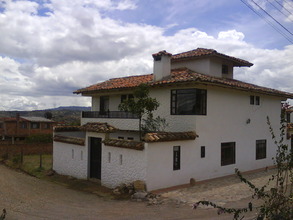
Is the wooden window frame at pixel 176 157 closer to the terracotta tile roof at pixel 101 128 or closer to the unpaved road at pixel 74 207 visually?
the unpaved road at pixel 74 207

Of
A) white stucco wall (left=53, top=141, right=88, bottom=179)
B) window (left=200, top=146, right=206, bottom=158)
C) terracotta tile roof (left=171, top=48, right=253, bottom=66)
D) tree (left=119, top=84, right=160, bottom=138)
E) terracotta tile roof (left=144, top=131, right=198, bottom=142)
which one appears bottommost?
white stucco wall (left=53, top=141, right=88, bottom=179)

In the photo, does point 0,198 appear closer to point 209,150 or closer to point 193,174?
point 193,174

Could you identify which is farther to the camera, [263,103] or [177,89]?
[263,103]

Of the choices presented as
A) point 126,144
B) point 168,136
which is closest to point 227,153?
point 168,136

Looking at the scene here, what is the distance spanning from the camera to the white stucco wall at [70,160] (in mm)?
17281

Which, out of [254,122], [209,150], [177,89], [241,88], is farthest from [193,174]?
[254,122]

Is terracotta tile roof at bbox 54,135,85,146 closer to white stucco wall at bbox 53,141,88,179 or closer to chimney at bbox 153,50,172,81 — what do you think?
white stucco wall at bbox 53,141,88,179

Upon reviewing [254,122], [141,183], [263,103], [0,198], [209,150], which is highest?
[263,103]

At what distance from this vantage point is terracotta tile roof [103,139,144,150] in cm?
1319

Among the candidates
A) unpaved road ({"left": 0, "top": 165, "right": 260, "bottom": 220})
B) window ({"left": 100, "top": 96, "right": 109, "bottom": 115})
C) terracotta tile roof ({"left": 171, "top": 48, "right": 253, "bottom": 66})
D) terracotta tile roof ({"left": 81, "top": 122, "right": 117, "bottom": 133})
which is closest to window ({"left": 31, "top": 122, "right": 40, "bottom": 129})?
window ({"left": 100, "top": 96, "right": 109, "bottom": 115})

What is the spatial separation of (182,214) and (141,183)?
320 cm

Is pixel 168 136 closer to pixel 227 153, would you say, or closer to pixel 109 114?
pixel 227 153

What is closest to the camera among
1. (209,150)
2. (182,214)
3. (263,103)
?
(182,214)

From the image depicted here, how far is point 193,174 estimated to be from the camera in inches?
593
